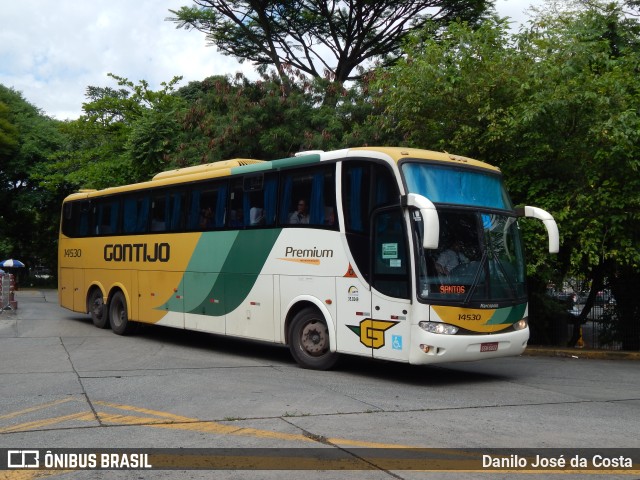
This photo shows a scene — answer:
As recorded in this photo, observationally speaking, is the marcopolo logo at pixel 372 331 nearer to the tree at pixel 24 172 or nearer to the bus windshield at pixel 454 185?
the bus windshield at pixel 454 185

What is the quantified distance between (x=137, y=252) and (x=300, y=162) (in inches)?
234

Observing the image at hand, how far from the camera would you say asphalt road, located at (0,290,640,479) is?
7.12 m

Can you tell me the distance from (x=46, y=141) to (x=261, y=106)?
95.3ft

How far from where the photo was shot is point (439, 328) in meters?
10.5

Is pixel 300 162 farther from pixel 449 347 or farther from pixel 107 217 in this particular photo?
pixel 107 217

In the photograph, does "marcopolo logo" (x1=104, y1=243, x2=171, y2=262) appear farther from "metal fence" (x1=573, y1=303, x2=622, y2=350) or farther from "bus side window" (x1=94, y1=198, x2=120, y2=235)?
"metal fence" (x1=573, y1=303, x2=622, y2=350)

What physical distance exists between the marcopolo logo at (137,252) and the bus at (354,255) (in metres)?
0.19

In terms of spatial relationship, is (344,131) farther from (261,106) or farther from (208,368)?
(208,368)

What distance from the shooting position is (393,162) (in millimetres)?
10969

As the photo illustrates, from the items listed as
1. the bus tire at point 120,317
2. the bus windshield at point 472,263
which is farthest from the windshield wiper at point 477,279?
the bus tire at point 120,317

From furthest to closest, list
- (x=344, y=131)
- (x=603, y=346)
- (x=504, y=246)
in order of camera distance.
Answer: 1. (x=344, y=131)
2. (x=603, y=346)
3. (x=504, y=246)

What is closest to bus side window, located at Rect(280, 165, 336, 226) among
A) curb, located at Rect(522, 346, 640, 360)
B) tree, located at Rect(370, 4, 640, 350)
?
tree, located at Rect(370, 4, 640, 350)

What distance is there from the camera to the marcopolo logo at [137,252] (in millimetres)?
16002

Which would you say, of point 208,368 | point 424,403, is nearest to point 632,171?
point 424,403
